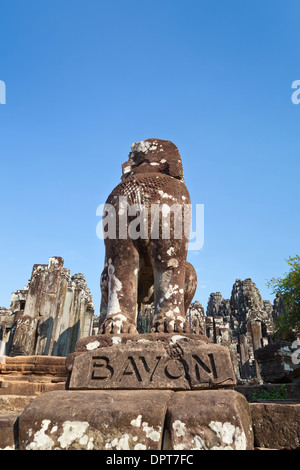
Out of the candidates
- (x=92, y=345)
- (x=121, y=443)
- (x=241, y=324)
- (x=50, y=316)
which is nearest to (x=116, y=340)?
(x=92, y=345)

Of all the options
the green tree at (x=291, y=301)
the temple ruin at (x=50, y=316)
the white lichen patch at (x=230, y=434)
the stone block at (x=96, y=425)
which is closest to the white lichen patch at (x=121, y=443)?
the stone block at (x=96, y=425)

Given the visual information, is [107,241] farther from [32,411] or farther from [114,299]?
[32,411]

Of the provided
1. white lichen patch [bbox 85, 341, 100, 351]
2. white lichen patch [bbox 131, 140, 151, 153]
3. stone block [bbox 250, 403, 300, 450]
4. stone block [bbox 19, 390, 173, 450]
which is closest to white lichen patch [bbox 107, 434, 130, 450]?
stone block [bbox 19, 390, 173, 450]

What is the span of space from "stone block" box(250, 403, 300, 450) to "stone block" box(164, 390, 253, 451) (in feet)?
0.98

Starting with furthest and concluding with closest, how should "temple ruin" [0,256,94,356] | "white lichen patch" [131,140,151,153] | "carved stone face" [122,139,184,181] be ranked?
"temple ruin" [0,256,94,356] < "white lichen patch" [131,140,151,153] < "carved stone face" [122,139,184,181]

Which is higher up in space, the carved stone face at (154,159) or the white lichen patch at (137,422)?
the carved stone face at (154,159)

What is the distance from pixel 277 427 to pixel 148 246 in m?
1.79

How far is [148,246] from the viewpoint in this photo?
321 centimetres

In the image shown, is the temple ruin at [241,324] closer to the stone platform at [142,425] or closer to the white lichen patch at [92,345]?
the white lichen patch at [92,345]

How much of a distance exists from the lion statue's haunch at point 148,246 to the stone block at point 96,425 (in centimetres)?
95

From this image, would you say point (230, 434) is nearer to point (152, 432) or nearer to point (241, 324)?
point (152, 432)

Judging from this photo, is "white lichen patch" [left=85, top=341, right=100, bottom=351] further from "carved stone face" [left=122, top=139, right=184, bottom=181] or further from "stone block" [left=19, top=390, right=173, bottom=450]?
"carved stone face" [left=122, top=139, right=184, bottom=181]

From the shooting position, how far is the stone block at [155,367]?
6.96ft

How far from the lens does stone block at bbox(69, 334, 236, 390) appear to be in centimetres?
212
